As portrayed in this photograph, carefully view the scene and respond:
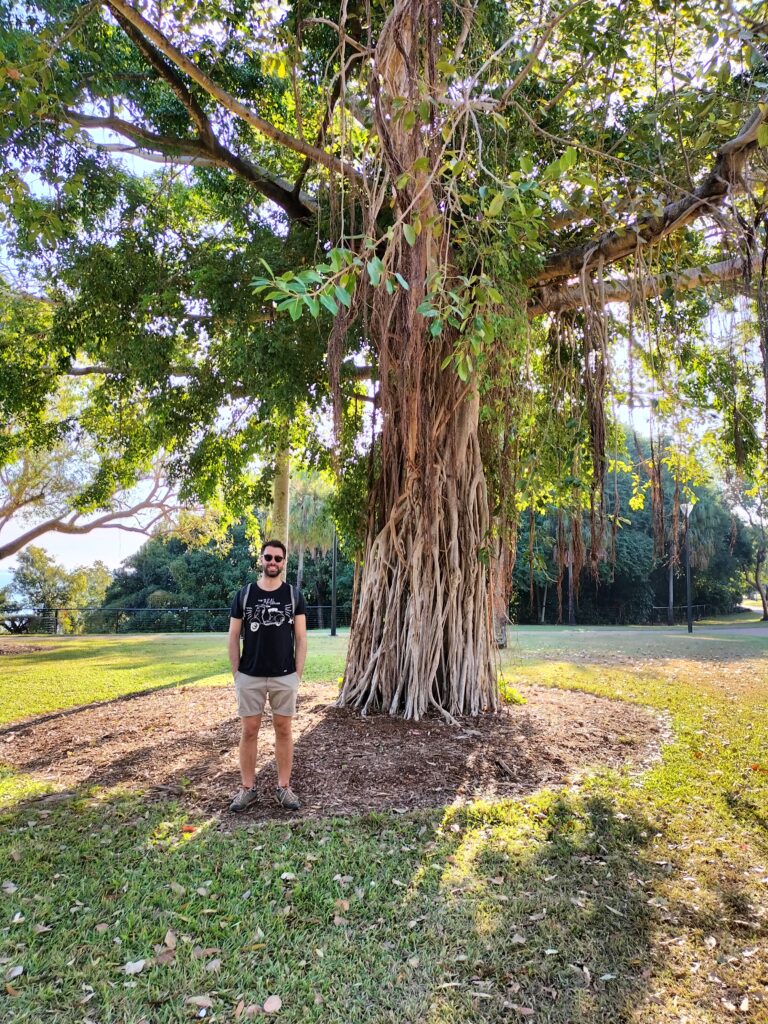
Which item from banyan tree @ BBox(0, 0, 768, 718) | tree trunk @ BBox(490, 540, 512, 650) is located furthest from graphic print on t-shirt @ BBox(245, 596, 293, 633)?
tree trunk @ BBox(490, 540, 512, 650)

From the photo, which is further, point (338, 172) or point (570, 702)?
point (570, 702)

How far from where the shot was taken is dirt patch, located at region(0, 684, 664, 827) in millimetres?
4129

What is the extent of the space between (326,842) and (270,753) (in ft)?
5.08

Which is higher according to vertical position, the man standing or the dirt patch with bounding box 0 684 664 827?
the man standing

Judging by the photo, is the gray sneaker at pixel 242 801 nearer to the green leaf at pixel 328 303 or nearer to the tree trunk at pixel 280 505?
the green leaf at pixel 328 303

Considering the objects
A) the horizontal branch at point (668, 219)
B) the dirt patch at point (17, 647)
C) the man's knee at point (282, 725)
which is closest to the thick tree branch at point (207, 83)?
the horizontal branch at point (668, 219)

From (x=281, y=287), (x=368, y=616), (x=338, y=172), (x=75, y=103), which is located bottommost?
(x=368, y=616)

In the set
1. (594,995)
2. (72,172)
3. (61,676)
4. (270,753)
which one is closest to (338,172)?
(72,172)

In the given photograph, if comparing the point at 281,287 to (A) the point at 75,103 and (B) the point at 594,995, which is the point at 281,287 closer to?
(B) the point at 594,995

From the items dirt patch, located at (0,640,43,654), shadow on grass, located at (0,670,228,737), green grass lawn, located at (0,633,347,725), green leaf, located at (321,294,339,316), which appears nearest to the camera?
green leaf, located at (321,294,339,316)

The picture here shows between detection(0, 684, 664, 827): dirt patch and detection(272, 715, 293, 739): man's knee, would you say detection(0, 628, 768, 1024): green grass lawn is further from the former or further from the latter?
detection(272, 715, 293, 739): man's knee

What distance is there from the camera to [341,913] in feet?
8.87

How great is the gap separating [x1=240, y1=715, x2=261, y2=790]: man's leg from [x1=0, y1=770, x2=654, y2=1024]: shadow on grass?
336 millimetres

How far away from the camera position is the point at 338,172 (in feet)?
18.0
